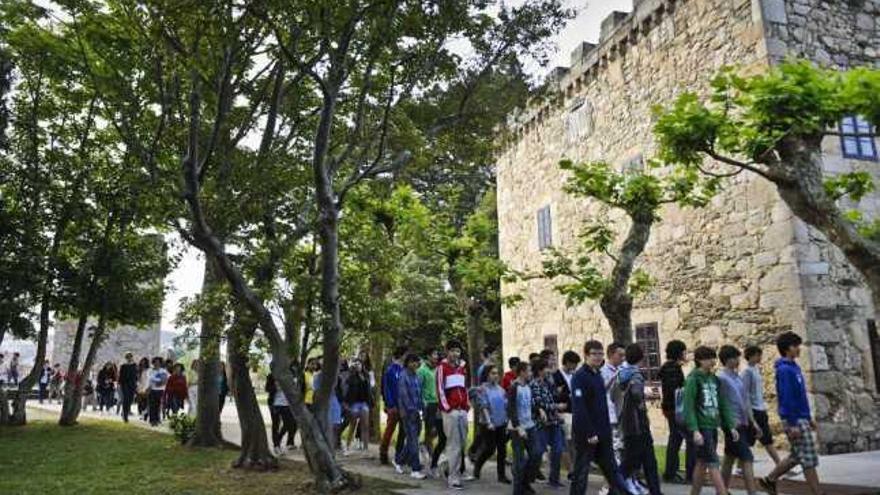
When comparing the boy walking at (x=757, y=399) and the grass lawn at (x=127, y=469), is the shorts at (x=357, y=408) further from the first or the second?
the boy walking at (x=757, y=399)

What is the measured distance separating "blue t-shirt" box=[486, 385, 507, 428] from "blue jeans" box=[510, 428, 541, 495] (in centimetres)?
72

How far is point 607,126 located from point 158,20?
10662mm

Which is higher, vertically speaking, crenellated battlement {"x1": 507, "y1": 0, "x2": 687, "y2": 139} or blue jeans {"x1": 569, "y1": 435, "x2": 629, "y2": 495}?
crenellated battlement {"x1": 507, "y1": 0, "x2": 687, "y2": 139}

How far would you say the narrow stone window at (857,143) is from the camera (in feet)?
39.8

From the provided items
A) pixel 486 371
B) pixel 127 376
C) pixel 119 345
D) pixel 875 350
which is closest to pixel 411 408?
pixel 486 371

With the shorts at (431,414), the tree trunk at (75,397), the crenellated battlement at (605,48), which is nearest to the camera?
the shorts at (431,414)

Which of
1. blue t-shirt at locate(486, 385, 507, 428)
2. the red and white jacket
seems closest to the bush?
the red and white jacket

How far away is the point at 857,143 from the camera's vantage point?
1229cm

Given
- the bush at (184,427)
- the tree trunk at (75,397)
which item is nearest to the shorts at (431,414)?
the bush at (184,427)

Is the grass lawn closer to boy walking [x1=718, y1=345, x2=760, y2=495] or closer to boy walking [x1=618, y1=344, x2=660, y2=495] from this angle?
boy walking [x1=618, y1=344, x2=660, y2=495]

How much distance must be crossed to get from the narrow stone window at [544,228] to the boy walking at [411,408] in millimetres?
9110

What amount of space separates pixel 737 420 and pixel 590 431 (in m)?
1.61

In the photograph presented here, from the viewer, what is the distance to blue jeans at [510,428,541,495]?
7.95m

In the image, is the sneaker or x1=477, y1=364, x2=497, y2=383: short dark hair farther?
x1=477, y1=364, x2=497, y2=383: short dark hair
